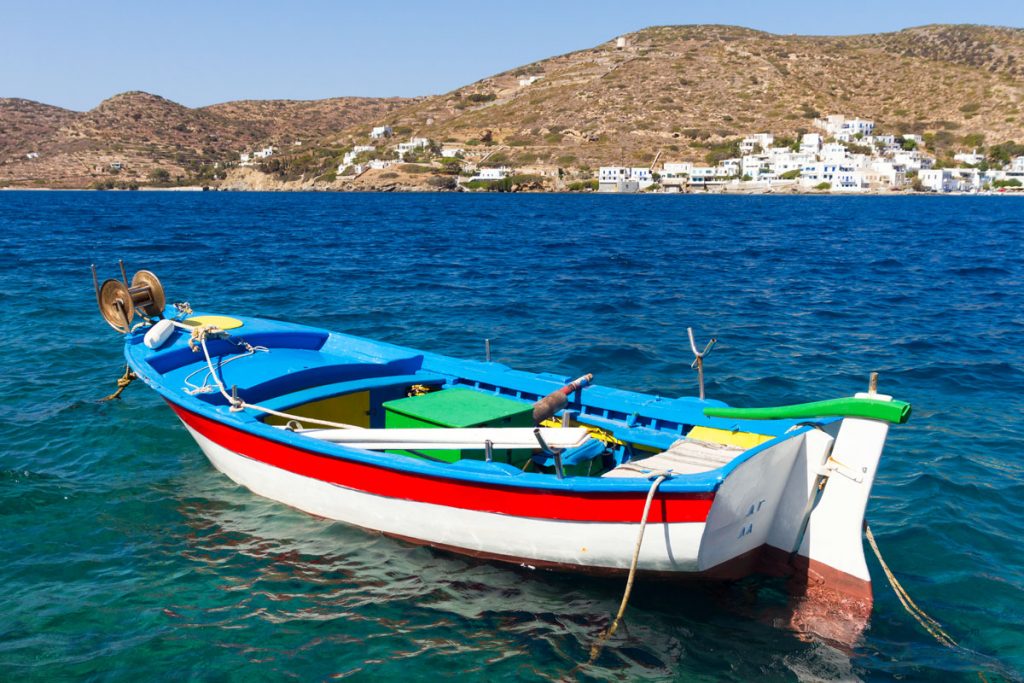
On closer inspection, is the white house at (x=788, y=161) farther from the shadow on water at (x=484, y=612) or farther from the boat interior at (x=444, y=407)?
the shadow on water at (x=484, y=612)

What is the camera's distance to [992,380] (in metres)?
16.7

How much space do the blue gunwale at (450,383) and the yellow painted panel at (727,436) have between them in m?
0.15

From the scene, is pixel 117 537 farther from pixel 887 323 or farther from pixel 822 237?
pixel 822 237

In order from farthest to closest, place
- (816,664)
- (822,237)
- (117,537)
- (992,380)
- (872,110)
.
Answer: (872,110), (822,237), (992,380), (117,537), (816,664)

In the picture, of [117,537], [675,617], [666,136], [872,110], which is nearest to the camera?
[675,617]

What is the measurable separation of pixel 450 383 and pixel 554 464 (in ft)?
12.3

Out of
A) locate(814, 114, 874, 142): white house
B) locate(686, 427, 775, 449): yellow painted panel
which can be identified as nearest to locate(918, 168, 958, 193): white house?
locate(814, 114, 874, 142): white house

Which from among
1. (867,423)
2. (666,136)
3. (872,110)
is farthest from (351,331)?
(872,110)

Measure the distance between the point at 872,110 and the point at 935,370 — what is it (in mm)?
208064

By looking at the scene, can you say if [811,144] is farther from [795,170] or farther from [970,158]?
[970,158]

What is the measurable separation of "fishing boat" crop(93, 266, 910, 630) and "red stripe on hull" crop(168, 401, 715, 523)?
22 mm

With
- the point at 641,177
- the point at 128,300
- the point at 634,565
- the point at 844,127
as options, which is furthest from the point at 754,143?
the point at 634,565

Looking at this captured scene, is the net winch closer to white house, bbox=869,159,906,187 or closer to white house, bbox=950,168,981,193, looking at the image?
white house, bbox=869,159,906,187

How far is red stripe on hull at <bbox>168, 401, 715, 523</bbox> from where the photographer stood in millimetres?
7281
